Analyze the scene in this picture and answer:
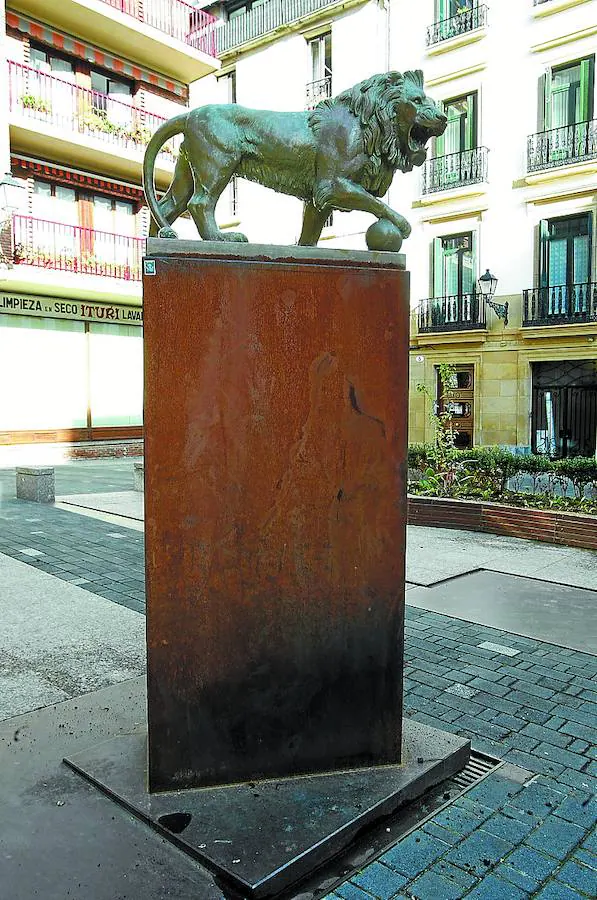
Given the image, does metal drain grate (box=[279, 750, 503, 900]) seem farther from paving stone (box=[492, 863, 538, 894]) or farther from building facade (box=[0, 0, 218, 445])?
building facade (box=[0, 0, 218, 445])

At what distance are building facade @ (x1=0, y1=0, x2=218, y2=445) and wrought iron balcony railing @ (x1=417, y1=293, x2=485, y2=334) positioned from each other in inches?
319

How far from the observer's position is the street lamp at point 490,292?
18.5 m

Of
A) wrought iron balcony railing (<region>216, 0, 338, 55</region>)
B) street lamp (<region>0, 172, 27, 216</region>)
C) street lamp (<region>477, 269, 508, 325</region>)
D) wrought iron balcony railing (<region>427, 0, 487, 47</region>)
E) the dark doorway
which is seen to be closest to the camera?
street lamp (<region>0, 172, 27, 216</region>)

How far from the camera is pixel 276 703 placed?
9.25ft

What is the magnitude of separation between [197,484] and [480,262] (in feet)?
61.5

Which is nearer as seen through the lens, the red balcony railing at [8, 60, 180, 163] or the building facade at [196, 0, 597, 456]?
the red balcony railing at [8, 60, 180, 163]

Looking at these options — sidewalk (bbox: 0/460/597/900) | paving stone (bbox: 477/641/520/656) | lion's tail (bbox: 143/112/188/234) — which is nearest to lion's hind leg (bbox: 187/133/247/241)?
lion's tail (bbox: 143/112/188/234)

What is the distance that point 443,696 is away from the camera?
12.7 ft

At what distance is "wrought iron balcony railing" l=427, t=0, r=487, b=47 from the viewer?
19516 mm

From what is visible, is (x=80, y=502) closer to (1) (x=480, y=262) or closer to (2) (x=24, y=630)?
(2) (x=24, y=630)

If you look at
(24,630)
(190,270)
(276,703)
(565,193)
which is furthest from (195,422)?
(565,193)

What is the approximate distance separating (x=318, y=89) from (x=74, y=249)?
9.84m

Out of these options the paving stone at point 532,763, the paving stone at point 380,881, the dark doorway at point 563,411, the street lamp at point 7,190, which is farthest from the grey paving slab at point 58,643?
the dark doorway at point 563,411

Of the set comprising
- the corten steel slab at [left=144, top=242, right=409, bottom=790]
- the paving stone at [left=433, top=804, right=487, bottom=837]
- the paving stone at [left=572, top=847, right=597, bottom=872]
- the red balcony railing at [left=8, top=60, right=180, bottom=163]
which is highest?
the red balcony railing at [left=8, top=60, right=180, bottom=163]
